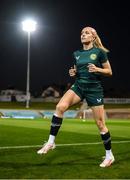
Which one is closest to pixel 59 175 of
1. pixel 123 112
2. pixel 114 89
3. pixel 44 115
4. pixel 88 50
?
pixel 88 50

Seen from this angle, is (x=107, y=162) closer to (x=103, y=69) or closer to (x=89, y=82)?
(x=89, y=82)

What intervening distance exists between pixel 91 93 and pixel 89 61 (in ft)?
2.01

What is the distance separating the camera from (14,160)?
367 inches

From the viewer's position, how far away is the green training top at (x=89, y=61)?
8.83 meters

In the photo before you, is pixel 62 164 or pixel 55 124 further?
pixel 55 124

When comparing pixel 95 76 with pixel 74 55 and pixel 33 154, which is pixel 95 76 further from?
pixel 33 154

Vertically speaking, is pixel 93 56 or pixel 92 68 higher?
pixel 93 56

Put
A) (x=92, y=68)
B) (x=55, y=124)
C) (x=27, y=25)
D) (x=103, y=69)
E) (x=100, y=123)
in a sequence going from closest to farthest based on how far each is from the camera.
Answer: (x=92, y=68), (x=103, y=69), (x=100, y=123), (x=55, y=124), (x=27, y=25)

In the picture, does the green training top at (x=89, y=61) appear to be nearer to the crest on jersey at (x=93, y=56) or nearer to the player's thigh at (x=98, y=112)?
the crest on jersey at (x=93, y=56)

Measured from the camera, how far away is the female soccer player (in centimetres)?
881

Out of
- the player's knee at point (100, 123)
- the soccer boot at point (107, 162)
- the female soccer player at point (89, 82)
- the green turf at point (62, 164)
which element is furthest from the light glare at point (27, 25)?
the soccer boot at point (107, 162)

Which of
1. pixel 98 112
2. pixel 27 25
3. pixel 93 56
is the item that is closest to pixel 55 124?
pixel 98 112

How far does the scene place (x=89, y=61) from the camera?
882 cm

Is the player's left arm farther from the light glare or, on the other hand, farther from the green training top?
the light glare
